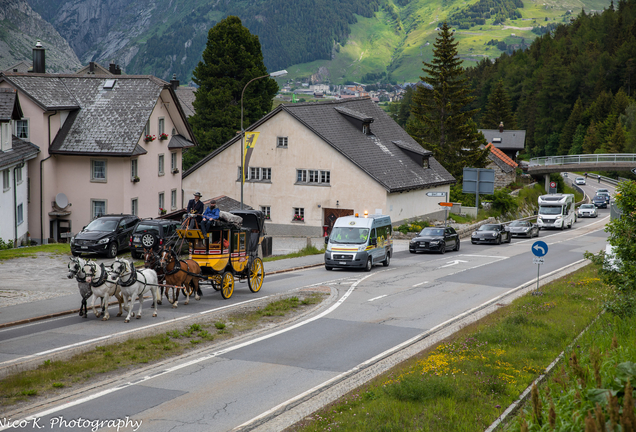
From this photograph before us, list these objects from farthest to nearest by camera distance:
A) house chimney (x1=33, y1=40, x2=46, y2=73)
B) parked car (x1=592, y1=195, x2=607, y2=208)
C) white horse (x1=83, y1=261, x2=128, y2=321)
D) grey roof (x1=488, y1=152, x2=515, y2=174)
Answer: parked car (x1=592, y1=195, x2=607, y2=208) < grey roof (x1=488, y1=152, x2=515, y2=174) < house chimney (x1=33, y1=40, x2=46, y2=73) < white horse (x1=83, y1=261, x2=128, y2=321)

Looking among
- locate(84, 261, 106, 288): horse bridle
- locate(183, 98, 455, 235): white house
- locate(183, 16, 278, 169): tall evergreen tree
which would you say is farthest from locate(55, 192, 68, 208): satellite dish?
locate(84, 261, 106, 288): horse bridle

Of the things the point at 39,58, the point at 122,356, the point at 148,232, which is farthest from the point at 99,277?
the point at 39,58

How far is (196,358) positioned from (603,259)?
11.4m

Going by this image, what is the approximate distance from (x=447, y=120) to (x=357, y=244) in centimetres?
4251

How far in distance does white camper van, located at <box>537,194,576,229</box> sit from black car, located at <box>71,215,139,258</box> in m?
40.8

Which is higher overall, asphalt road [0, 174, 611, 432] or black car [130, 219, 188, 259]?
black car [130, 219, 188, 259]

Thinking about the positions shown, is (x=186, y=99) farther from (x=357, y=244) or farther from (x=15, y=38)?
(x=15, y=38)

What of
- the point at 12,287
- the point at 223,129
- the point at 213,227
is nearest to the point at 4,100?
the point at 12,287

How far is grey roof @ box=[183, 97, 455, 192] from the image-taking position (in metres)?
49.6

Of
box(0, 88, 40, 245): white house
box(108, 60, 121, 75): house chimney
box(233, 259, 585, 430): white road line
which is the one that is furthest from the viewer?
box(108, 60, 121, 75): house chimney

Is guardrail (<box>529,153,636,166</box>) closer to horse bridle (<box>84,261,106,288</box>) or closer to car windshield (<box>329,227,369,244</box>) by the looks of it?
car windshield (<box>329,227,369,244</box>)

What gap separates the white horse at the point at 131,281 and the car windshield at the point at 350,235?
1380cm

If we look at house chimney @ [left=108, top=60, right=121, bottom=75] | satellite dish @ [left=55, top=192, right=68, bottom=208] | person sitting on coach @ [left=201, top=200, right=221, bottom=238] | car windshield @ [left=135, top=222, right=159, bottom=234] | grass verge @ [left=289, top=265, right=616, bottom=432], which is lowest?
grass verge @ [left=289, top=265, right=616, bottom=432]

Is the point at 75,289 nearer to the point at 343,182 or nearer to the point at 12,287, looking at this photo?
the point at 12,287
